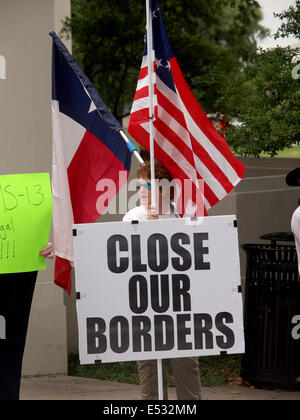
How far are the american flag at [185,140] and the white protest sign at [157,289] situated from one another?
1011mm

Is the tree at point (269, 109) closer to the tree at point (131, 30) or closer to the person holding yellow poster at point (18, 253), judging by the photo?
the person holding yellow poster at point (18, 253)

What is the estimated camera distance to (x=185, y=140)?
565cm

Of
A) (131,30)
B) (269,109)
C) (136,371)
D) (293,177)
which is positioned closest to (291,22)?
(269,109)

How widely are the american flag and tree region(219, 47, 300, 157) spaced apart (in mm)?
1742

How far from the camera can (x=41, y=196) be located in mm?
4801

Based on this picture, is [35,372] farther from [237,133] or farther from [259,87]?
[259,87]

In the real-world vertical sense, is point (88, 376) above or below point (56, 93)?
below

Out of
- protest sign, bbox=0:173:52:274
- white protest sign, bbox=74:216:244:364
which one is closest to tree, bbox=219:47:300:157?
white protest sign, bbox=74:216:244:364

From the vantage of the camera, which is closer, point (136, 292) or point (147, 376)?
point (136, 292)

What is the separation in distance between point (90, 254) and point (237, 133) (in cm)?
347

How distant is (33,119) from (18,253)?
299cm
